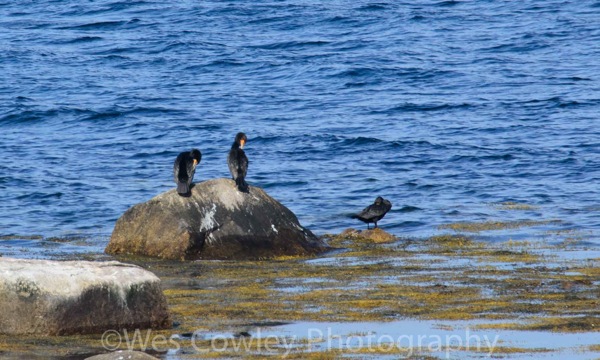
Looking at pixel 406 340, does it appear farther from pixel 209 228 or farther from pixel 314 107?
pixel 314 107

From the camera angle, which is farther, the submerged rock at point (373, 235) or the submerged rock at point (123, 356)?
the submerged rock at point (373, 235)

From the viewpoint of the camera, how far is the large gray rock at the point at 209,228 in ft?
55.7

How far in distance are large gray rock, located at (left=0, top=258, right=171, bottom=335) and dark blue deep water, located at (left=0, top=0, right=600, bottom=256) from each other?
7815mm

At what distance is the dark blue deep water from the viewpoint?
23.6 m

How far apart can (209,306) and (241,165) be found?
4.91 metres

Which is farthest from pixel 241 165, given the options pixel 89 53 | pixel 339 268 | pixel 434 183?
pixel 89 53

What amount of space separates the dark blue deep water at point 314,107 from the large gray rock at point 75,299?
7.82 meters

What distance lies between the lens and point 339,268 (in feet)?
52.1

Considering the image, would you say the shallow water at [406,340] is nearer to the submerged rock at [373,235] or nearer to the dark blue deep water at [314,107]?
the submerged rock at [373,235]

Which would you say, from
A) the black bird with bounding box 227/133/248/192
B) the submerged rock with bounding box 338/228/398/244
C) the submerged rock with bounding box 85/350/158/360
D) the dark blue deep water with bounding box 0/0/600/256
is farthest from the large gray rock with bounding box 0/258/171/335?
the dark blue deep water with bounding box 0/0/600/256

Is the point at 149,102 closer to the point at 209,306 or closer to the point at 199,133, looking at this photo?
the point at 199,133

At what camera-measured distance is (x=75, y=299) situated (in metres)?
11.6

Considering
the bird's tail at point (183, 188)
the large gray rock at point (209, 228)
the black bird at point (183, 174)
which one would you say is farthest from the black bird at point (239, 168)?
the bird's tail at point (183, 188)

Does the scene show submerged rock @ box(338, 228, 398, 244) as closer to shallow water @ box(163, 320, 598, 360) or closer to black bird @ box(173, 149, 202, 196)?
black bird @ box(173, 149, 202, 196)
